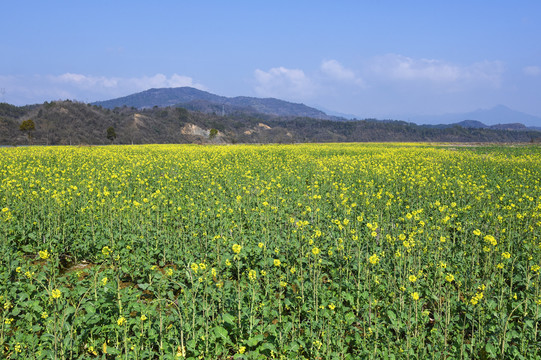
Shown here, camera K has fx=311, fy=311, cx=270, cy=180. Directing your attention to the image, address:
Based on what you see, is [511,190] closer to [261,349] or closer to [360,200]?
[360,200]

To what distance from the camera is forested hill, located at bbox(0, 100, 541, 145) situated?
200ft

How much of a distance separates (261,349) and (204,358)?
657 mm

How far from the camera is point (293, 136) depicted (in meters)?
105

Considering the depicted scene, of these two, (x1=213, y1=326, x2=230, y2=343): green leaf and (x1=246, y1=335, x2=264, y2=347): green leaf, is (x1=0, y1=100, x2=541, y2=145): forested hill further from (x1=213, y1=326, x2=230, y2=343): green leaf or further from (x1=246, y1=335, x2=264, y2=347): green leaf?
(x1=246, y1=335, x2=264, y2=347): green leaf

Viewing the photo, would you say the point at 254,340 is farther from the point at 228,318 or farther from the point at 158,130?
the point at 158,130

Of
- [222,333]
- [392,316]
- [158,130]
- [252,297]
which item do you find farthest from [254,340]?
[158,130]

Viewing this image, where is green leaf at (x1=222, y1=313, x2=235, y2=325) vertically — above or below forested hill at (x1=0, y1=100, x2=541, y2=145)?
below

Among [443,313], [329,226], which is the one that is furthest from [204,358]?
[329,226]

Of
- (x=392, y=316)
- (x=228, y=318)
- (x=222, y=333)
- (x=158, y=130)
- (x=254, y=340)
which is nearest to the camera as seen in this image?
(x=254, y=340)

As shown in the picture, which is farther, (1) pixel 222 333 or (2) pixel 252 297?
(2) pixel 252 297

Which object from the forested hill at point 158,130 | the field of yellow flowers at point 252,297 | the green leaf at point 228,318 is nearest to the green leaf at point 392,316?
the field of yellow flowers at point 252,297

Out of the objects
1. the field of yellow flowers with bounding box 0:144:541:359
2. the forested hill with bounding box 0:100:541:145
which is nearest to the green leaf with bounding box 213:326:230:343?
the field of yellow flowers with bounding box 0:144:541:359

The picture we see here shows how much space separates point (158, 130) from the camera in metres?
78.4

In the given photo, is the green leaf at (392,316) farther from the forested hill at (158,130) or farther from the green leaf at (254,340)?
the forested hill at (158,130)
